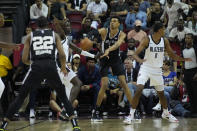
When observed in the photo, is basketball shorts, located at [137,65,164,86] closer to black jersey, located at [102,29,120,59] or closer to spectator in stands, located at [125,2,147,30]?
black jersey, located at [102,29,120,59]

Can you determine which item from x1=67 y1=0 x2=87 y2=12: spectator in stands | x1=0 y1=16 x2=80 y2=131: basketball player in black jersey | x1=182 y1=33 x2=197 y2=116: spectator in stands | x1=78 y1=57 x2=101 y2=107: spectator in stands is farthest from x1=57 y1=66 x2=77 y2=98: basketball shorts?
x1=67 y1=0 x2=87 y2=12: spectator in stands

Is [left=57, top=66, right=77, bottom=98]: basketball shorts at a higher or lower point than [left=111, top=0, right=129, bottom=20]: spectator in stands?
lower

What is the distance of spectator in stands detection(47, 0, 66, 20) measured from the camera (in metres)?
15.4

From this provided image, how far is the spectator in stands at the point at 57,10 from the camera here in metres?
15.4

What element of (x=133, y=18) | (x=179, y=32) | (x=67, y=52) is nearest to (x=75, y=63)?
(x=67, y=52)

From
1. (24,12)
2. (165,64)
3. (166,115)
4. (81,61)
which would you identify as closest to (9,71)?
(81,61)

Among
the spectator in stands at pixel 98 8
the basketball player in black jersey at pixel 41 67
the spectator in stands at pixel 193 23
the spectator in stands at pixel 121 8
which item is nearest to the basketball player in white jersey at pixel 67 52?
the basketball player in black jersey at pixel 41 67

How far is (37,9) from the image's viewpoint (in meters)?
15.6

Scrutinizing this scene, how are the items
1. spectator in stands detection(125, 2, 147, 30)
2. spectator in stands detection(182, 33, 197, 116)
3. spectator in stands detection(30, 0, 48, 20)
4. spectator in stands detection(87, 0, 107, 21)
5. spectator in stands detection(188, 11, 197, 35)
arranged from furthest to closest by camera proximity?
spectator in stands detection(87, 0, 107, 21) → spectator in stands detection(30, 0, 48, 20) → spectator in stands detection(125, 2, 147, 30) → spectator in stands detection(188, 11, 197, 35) → spectator in stands detection(182, 33, 197, 116)

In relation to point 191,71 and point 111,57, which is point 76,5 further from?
point 111,57

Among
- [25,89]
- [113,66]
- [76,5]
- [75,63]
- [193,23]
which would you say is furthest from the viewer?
[76,5]

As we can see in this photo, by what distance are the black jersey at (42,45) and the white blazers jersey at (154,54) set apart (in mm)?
2577

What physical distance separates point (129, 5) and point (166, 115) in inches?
275

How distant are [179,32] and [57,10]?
4.12 meters
